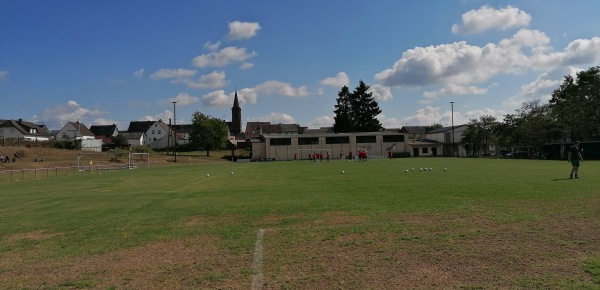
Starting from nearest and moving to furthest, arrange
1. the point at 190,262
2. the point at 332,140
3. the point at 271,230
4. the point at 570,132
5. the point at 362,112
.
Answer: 1. the point at 190,262
2. the point at 271,230
3. the point at 570,132
4. the point at 332,140
5. the point at 362,112

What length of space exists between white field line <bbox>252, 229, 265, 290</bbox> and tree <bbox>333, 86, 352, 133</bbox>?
106 meters

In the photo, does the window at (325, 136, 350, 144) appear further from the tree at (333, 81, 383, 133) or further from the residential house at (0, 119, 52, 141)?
the residential house at (0, 119, 52, 141)

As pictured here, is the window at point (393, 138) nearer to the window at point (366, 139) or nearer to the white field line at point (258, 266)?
the window at point (366, 139)

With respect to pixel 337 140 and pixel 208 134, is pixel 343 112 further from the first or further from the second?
pixel 208 134

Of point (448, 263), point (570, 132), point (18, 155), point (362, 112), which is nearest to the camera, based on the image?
point (448, 263)

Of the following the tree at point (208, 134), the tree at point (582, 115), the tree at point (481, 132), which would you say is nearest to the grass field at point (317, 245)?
the tree at point (582, 115)

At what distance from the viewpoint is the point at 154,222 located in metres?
11.9

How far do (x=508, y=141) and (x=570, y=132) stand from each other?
17.4m

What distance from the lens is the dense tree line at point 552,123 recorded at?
65.6 meters

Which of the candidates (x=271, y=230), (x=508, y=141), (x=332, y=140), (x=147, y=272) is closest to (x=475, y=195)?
(x=271, y=230)

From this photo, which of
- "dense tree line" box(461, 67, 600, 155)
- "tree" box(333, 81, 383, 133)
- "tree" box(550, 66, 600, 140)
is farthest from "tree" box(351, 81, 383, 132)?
"tree" box(550, 66, 600, 140)

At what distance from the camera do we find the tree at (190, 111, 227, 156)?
103 m

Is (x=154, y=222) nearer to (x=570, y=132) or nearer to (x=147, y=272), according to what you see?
(x=147, y=272)

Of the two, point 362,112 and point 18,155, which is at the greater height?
point 362,112
